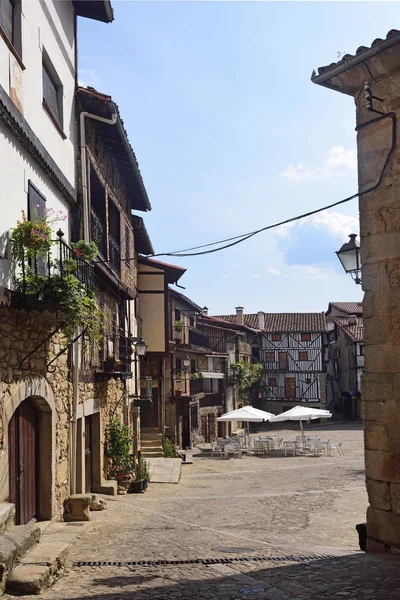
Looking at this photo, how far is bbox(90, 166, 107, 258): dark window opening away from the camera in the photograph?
1233 cm

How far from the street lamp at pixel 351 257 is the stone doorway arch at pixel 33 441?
393 cm

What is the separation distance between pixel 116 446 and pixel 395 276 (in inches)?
350

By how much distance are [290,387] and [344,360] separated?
4.59 meters

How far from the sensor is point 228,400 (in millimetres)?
38531

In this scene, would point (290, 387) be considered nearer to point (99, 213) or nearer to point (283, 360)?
point (283, 360)

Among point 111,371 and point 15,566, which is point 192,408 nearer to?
point 111,371

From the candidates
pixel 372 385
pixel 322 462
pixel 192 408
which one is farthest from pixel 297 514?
pixel 192 408

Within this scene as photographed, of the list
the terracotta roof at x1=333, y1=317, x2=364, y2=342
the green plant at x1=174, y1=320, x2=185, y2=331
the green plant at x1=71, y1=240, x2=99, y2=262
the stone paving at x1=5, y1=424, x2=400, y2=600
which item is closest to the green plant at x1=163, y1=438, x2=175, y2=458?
the stone paving at x1=5, y1=424, x2=400, y2=600

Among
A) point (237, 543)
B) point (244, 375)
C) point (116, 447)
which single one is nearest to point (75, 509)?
point (237, 543)

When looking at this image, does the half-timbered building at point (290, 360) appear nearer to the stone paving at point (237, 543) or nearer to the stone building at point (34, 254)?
the stone paving at point (237, 543)

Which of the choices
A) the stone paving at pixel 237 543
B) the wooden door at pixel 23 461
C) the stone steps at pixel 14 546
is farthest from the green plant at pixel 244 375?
the stone steps at pixel 14 546

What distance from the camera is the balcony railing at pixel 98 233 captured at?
12.1m

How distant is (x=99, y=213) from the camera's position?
43.3 feet

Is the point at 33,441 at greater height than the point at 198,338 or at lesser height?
lesser
